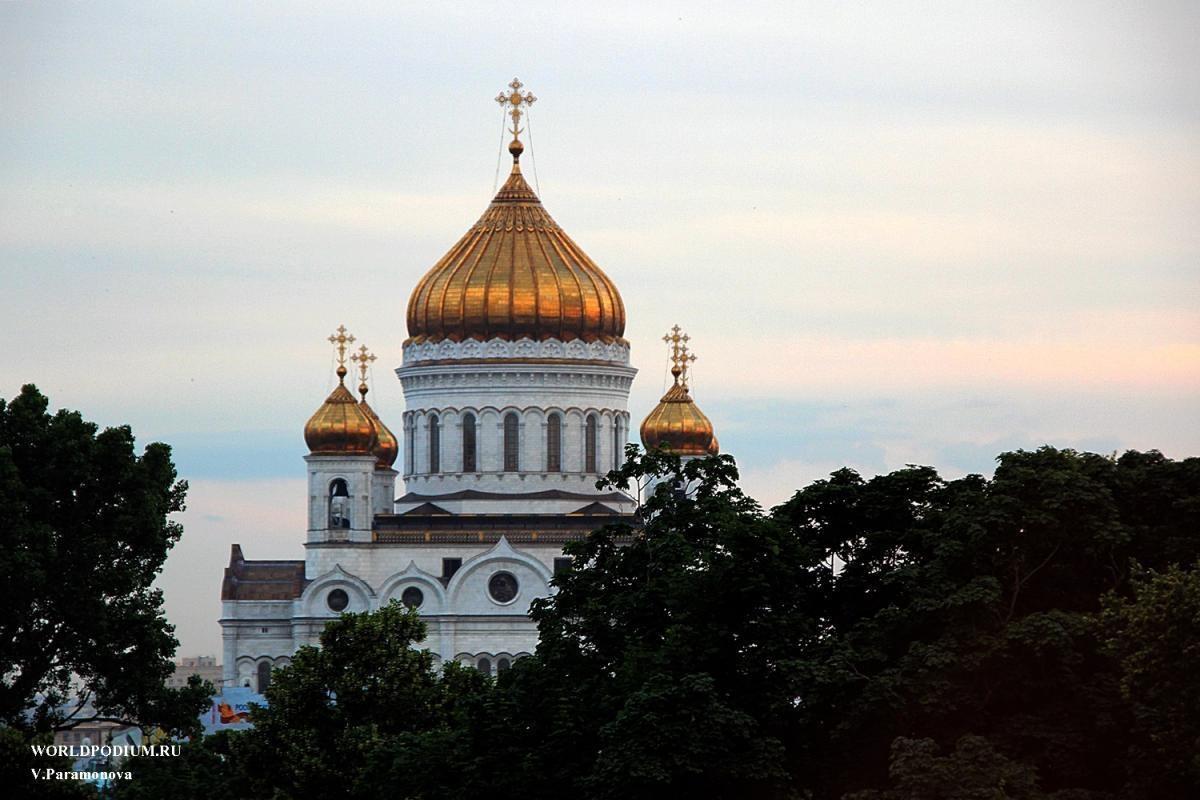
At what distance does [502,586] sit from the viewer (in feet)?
277

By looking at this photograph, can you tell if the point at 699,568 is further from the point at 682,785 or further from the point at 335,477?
the point at 335,477

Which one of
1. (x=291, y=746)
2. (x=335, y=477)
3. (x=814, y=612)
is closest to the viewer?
(x=814, y=612)

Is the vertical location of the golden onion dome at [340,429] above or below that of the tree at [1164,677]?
above

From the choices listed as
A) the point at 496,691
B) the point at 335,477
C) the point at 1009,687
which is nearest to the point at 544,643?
the point at 496,691

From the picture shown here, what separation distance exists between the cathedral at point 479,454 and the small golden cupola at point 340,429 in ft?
0.13

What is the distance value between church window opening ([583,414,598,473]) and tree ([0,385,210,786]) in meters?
37.6

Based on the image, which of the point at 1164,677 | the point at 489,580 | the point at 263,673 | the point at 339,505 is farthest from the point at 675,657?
the point at 339,505

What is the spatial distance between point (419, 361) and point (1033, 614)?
5175 cm

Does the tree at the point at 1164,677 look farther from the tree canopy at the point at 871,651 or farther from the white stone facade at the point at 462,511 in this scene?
the white stone facade at the point at 462,511

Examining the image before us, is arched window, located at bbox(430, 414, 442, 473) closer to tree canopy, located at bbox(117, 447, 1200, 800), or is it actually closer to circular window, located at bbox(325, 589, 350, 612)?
circular window, located at bbox(325, 589, 350, 612)

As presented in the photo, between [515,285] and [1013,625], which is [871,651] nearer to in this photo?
[1013,625]

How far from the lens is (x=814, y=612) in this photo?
40312 millimetres

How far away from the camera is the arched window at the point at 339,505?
278 feet

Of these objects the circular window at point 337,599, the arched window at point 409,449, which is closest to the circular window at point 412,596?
the circular window at point 337,599
